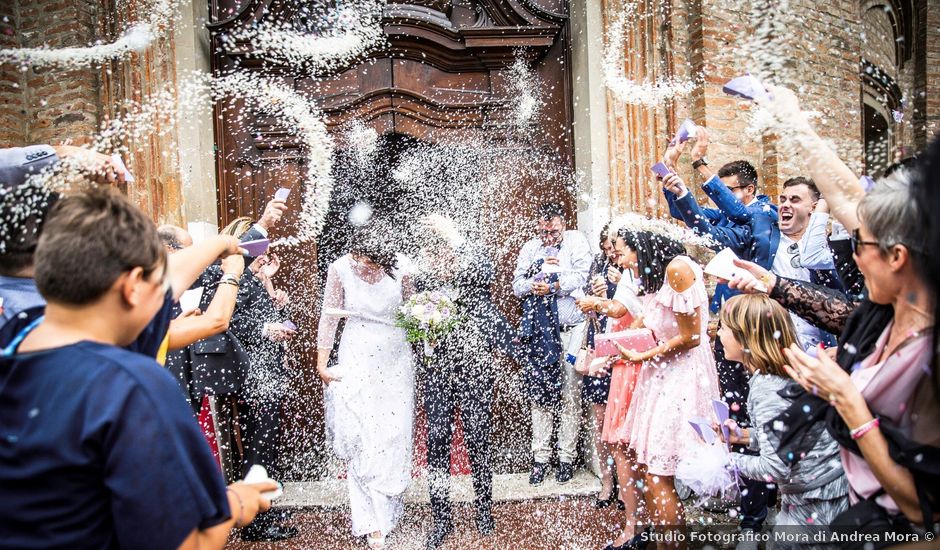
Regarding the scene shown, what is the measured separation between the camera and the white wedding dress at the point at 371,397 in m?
4.49

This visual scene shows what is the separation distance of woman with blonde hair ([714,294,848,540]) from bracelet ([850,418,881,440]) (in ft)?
1.44

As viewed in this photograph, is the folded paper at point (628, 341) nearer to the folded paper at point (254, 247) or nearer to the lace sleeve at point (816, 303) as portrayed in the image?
the lace sleeve at point (816, 303)

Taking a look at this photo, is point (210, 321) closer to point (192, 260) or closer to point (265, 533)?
point (192, 260)

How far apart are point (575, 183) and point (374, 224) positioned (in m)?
1.95

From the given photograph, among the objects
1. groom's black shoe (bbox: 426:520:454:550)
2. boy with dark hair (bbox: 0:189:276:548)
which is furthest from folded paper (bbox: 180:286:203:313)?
boy with dark hair (bbox: 0:189:276:548)

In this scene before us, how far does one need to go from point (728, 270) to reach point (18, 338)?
2.67 m

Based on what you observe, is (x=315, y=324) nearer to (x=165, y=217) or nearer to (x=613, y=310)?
(x=165, y=217)

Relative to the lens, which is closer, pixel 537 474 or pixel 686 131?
pixel 686 131

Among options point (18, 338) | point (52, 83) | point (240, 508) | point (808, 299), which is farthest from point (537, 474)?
point (52, 83)

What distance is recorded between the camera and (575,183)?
6.15 metres

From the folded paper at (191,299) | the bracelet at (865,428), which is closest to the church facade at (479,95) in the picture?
the folded paper at (191,299)

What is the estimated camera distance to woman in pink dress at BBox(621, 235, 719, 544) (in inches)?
143

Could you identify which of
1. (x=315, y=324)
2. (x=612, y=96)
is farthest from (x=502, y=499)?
(x=612, y=96)

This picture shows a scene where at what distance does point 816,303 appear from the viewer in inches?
112
